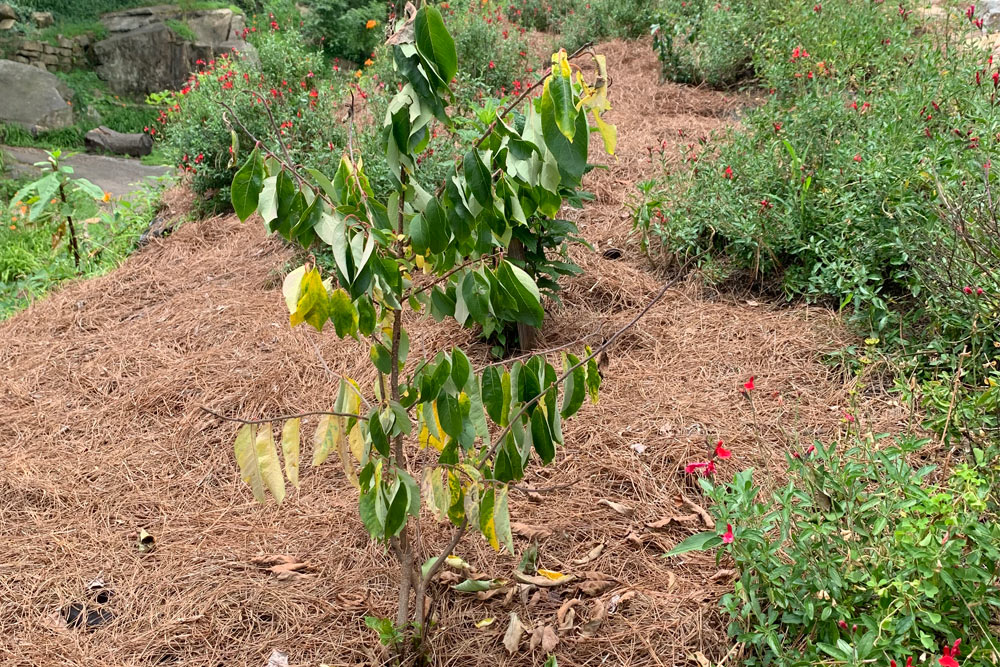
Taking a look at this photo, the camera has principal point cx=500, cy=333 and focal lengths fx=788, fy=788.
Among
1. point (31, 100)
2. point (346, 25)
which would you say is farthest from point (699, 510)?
point (31, 100)

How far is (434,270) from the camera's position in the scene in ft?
6.63

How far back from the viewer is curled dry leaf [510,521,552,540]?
2.58m

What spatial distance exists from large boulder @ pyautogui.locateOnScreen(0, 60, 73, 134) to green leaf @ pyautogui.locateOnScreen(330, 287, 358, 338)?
1260 centimetres

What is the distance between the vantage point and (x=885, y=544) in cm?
190

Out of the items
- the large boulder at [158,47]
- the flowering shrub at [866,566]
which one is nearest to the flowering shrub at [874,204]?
the flowering shrub at [866,566]

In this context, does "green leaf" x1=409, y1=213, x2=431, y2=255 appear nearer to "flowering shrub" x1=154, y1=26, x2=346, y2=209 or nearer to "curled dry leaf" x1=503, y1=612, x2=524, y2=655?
"curled dry leaf" x1=503, y1=612, x2=524, y2=655

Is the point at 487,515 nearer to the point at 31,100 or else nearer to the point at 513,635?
the point at 513,635

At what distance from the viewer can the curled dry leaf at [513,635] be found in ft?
7.20

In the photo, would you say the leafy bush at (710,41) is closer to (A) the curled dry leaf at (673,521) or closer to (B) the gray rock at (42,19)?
(A) the curled dry leaf at (673,521)

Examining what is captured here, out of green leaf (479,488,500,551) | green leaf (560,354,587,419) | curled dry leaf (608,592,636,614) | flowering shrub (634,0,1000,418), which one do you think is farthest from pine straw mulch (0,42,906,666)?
green leaf (560,354,587,419)

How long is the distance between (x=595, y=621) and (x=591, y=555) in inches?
10.5

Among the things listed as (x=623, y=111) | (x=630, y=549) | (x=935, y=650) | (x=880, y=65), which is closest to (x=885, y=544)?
(x=935, y=650)

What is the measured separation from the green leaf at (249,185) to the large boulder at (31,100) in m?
12.4

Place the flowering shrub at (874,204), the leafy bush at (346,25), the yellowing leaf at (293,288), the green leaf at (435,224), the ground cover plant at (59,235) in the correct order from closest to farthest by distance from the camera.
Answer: the yellowing leaf at (293,288), the green leaf at (435,224), the flowering shrub at (874,204), the ground cover plant at (59,235), the leafy bush at (346,25)
